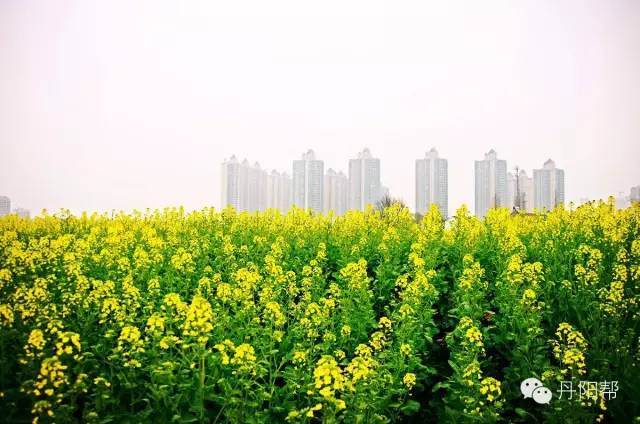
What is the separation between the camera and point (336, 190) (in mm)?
24969

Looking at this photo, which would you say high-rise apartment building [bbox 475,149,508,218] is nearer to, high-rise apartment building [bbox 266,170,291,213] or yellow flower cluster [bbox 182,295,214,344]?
high-rise apartment building [bbox 266,170,291,213]

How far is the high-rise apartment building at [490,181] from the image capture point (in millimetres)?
26406

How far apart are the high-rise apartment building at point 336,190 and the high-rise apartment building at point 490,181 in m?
7.02

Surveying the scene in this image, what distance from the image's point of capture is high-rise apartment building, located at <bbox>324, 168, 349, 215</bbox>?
78.6 ft

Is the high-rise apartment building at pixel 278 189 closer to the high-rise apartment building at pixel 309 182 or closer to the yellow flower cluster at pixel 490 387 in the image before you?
the high-rise apartment building at pixel 309 182

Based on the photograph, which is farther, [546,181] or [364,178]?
[364,178]

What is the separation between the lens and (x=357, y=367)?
11.4 ft

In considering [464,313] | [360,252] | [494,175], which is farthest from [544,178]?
[464,313]

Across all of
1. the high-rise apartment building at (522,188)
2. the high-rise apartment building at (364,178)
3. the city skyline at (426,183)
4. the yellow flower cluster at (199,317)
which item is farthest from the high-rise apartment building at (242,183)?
the yellow flower cluster at (199,317)

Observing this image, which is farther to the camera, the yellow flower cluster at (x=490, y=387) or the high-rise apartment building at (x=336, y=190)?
the high-rise apartment building at (x=336, y=190)

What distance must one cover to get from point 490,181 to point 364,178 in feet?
22.2

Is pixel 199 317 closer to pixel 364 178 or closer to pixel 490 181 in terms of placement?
pixel 364 178

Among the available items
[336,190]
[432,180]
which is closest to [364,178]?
[336,190]

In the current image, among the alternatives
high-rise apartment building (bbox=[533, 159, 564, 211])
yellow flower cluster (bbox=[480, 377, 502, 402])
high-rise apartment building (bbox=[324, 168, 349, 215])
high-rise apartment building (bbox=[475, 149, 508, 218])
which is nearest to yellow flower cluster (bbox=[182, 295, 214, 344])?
yellow flower cluster (bbox=[480, 377, 502, 402])
